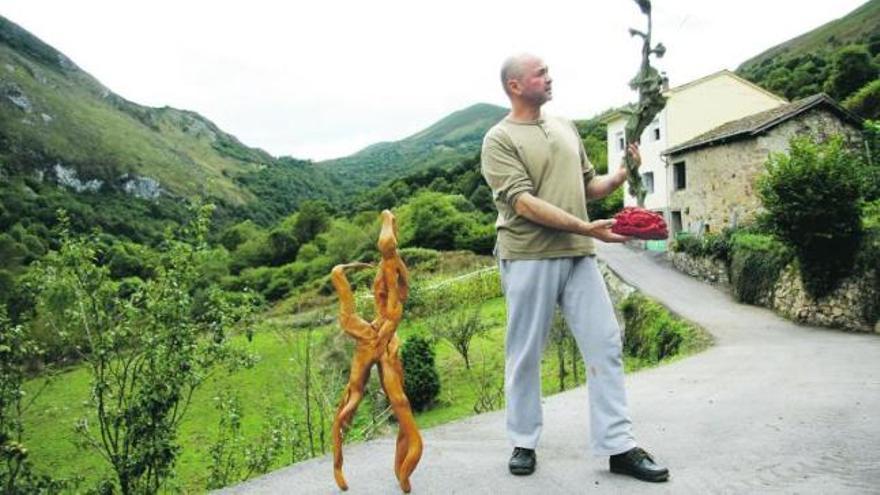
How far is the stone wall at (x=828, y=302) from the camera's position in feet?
41.6

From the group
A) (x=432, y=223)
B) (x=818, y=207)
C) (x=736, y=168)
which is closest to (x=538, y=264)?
(x=818, y=207)

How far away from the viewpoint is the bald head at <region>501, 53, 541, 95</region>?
359 cm

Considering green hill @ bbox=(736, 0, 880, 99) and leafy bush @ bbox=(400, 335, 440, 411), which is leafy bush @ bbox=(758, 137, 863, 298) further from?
A: green hill @ bbox=(736, 0, 880, 99)

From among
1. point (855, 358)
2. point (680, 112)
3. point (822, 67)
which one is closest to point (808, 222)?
point (855, 358)

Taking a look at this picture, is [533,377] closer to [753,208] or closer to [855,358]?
[855,358]

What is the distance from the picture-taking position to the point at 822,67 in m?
44.0

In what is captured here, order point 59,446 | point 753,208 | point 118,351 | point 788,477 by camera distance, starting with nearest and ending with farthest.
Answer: point 788,477 < point 118,351 < point 59,446 < point 753,208

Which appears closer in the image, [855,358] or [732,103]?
[855,358]

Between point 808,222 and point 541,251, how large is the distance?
12.0m

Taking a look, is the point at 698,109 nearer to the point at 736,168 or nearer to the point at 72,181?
the point at 736,168

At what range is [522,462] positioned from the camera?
141 inches

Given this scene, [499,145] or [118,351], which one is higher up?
[499,145]

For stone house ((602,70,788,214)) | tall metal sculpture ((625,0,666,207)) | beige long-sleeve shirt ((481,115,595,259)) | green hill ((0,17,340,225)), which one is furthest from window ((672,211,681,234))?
green hill ((0,17,340,225))

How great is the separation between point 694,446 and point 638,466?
865 millimetres
